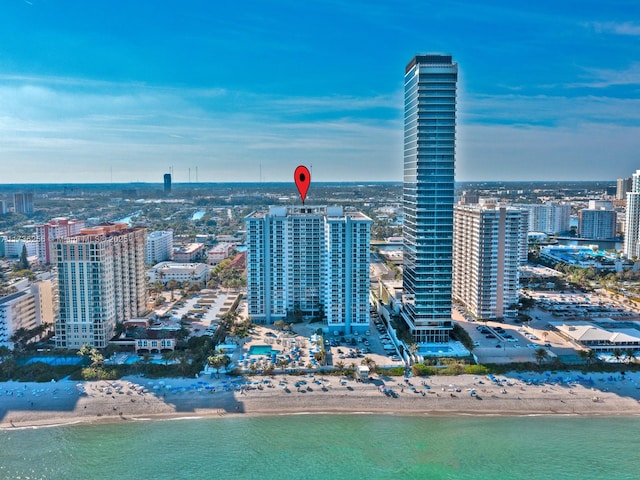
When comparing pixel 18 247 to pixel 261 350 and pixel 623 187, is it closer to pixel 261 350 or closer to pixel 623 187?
pixel 261 350

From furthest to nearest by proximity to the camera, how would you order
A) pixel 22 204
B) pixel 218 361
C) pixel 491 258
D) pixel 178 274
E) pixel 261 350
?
pixel 22 204 < pixel 178 274 < pixel 491 258 < pixel 261 350 < pixel 218 361

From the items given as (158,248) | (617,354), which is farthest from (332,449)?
(158,248)

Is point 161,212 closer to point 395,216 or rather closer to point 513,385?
point 395,216

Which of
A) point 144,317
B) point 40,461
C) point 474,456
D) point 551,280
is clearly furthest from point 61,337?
point 551,280

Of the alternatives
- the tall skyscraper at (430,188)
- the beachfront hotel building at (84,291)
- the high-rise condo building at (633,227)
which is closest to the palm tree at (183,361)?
the beachfront hotel building at (84,291)

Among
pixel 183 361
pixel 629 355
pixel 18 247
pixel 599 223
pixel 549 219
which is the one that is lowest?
pixel 183 361

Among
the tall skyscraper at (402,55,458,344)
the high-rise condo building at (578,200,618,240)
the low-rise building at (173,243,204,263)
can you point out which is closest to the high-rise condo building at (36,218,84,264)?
the low-rise building at (173,243,204,263)

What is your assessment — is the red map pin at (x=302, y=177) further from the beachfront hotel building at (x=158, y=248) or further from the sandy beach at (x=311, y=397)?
the beachfront hotel building at (x=158, y=248)
